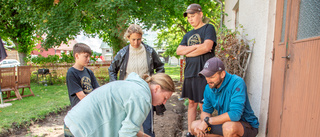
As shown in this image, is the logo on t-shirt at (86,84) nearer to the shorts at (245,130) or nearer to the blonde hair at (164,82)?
the blonde hair at (164,82)

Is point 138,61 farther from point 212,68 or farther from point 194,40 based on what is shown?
point 212,68

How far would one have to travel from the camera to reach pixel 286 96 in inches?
79.6

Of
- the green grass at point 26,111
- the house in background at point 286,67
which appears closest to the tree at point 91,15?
the green grass at point 26,111

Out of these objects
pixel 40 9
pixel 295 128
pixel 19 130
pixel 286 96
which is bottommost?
pixel 19 130

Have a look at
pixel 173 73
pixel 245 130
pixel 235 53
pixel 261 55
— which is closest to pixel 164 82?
pixel 245 130

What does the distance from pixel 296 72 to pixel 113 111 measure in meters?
1.78

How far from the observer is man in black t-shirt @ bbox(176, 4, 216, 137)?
9.07ft

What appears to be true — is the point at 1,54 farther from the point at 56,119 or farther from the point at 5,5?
the point at 5,5

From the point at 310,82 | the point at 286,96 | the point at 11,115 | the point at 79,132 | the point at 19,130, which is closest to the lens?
the point at 79,132

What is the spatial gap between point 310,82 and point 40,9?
33.7 ft

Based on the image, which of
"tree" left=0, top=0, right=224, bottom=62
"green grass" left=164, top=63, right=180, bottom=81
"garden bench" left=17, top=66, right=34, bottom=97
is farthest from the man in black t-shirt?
"green grass" left=164, top=63, right=180, bottom=81

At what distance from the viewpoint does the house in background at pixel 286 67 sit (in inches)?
62.4

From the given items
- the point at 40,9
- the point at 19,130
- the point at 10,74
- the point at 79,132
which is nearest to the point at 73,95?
the point at 79,132

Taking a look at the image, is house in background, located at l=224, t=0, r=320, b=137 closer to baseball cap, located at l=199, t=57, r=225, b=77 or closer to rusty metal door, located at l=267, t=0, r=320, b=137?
rusty metal door, located at l=267, t=0, r=320, b=137
